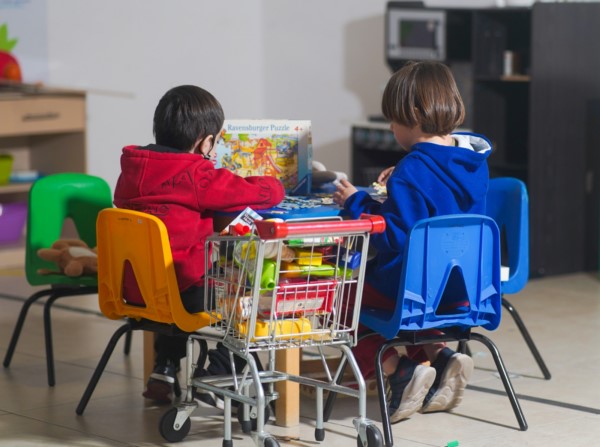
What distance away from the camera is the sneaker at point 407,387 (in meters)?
3.08

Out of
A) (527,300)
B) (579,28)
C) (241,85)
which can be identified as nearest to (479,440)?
(527,300)

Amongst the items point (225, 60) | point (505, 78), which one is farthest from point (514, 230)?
point (225, 60)

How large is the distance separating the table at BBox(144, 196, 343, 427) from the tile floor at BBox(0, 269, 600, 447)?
53 millimetres

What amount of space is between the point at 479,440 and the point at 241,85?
482cm

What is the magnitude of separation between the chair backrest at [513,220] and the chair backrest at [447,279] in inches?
18.8

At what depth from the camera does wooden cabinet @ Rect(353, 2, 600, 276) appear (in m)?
5.49

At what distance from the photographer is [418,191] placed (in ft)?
9.93

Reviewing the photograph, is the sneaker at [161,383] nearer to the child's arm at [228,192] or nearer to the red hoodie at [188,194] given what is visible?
the red hoodie at [188,194]

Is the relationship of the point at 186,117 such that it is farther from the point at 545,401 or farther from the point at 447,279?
the point at 545,401

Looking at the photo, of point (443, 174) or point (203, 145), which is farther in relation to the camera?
point (203, 145)

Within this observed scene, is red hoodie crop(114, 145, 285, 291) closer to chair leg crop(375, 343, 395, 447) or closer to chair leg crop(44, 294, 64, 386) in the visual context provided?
chair leg crop(375, 343, 395, 447)

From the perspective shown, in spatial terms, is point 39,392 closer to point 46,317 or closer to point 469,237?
point 46,317

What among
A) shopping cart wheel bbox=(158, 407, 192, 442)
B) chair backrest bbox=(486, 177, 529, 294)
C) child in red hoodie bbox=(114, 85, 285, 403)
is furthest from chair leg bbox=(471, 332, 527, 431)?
shopping cart wheel bbox=(158, 407, 192, 442)

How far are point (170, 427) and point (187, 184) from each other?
67cm
